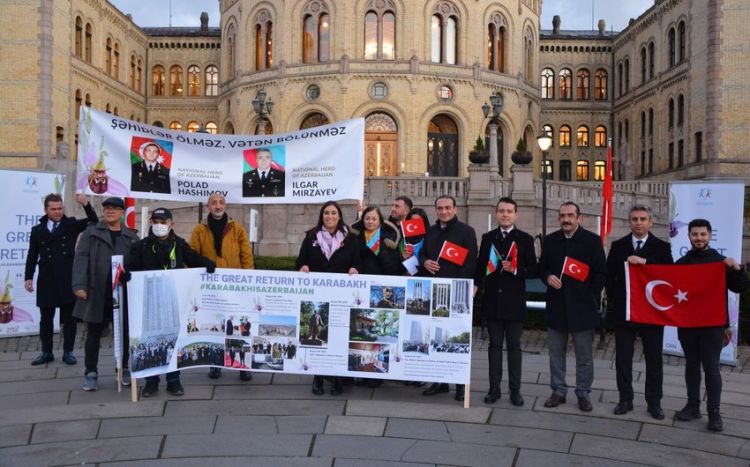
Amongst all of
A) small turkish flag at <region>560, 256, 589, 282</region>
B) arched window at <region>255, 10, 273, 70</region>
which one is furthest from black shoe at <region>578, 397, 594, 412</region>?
arched window at <region>255, 10, 273, 70</region>

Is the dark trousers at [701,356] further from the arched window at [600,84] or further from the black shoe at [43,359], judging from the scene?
the arched window at [600,84]

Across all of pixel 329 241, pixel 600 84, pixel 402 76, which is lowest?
pixel 329 241

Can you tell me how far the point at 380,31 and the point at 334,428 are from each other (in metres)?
34.7

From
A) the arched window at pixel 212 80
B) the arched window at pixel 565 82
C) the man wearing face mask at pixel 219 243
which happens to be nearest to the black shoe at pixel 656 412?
the man wearing face mask at pixel 219 243

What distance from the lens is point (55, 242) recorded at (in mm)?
9680

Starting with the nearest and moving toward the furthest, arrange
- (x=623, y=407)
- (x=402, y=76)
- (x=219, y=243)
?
1. (x=623, y=407)
2. (x=219, y=243)
3. (x=402, y=76)

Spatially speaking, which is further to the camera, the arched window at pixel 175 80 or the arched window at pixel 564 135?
the arched window at pixel 175 80

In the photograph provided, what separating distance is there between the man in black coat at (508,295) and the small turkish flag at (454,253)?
1.00 ft

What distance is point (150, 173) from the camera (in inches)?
345

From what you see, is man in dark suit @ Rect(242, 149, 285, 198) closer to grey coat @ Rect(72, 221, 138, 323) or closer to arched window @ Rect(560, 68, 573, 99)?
grey coat @ Rect(72, 221, 138, 323)

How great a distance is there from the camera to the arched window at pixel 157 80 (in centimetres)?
5138

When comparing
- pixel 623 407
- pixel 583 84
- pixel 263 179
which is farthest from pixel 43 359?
pixel 583 84

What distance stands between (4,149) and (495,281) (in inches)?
1375

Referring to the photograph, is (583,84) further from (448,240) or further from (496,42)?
(448,240)
